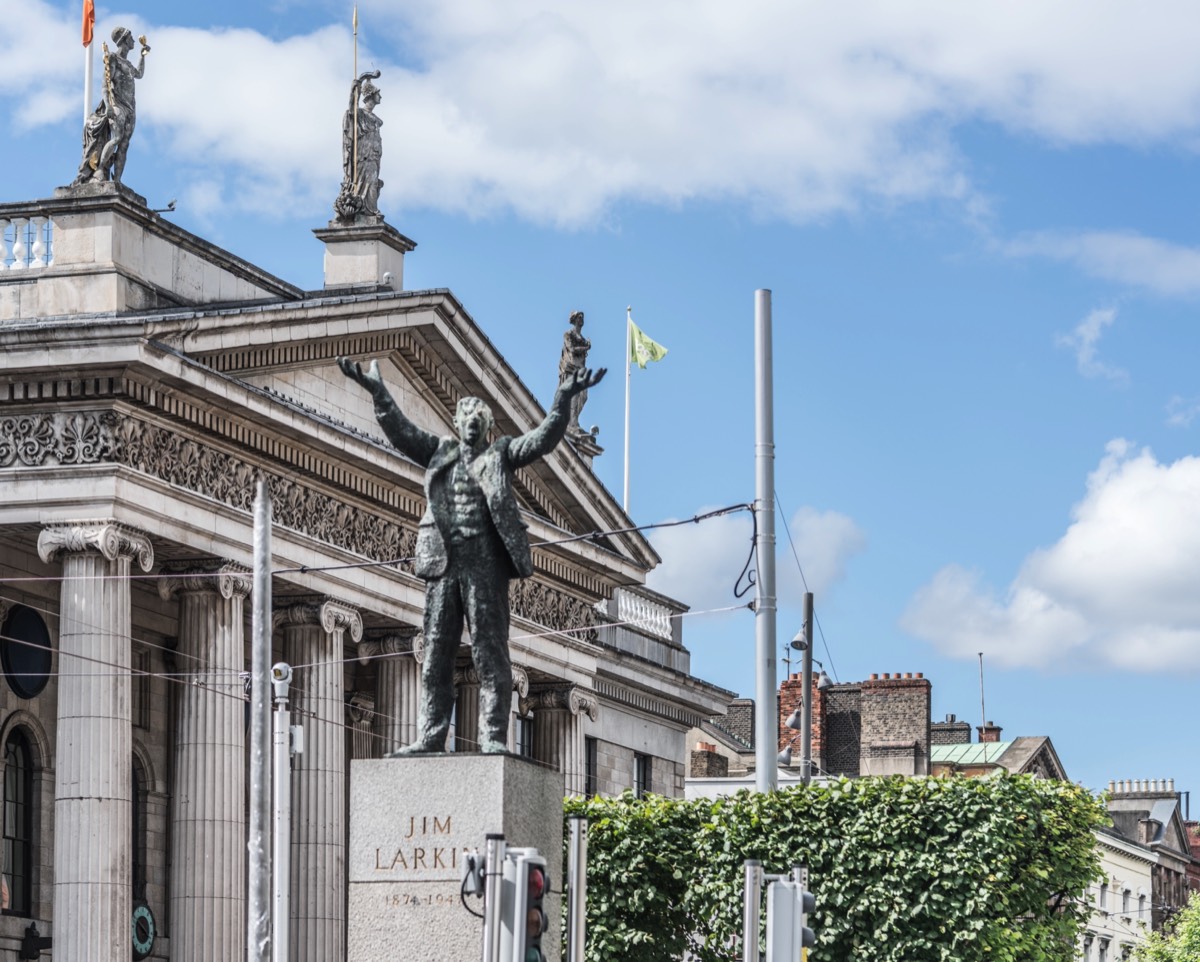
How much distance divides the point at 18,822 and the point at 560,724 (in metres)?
13.4

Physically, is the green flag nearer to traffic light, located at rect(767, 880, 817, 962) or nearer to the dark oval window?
the dark oval window

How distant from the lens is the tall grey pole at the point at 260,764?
3469 cm

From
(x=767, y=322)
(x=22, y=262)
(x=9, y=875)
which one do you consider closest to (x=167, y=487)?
(x=22, y=262)

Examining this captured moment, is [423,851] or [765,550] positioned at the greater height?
[765,550]

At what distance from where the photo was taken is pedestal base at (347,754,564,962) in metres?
19.5

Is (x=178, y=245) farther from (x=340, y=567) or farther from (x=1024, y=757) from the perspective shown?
(x=1024, y=757)

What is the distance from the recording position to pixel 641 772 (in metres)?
60.8

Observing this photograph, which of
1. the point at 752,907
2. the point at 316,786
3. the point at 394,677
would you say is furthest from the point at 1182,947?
the point at 752,907

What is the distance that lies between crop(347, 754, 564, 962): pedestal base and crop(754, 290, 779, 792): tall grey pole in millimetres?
10475

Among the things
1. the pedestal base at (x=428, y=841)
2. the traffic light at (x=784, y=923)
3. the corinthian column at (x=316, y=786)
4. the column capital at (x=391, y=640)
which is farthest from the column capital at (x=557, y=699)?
the traffic light at (x=784, y=923)

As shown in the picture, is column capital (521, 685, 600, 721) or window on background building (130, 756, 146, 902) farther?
column capital (521, 685, 600, 721)

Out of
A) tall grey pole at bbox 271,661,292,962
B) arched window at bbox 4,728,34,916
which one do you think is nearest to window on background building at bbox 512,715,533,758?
arched window at bbox 4,728,34,916

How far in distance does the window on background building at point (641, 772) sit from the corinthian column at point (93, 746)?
80.2 feet

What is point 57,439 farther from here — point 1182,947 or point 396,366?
point 1182,947
